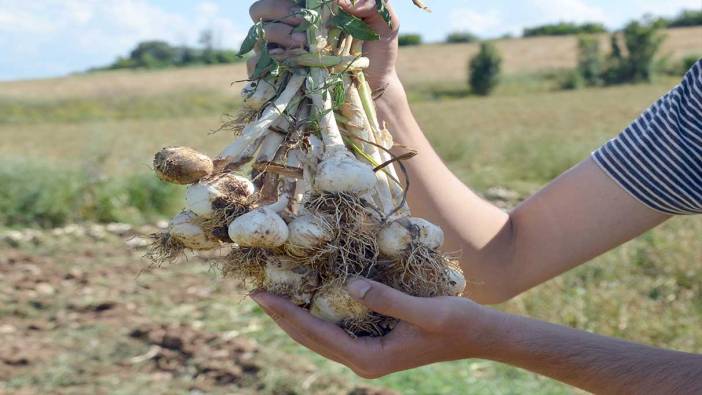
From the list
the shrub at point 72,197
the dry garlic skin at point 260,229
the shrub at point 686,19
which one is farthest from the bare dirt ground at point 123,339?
the shrub at point 686,19

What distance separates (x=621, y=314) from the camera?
3930mm

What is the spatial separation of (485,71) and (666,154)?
113 feet

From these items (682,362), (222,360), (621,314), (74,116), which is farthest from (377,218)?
(74,116)

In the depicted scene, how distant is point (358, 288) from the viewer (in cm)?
122

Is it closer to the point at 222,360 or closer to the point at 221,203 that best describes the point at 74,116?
the point at 222,360

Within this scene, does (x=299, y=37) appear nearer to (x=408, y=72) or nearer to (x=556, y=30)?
(x=408, y=72)

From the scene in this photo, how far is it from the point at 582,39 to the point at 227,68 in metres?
16.2

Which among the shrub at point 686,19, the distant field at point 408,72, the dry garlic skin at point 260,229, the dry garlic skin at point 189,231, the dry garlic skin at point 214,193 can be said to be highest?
the shrub at point 686,19

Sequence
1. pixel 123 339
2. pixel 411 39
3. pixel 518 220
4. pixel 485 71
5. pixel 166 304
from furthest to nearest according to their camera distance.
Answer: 1. pixel 411 39
2. pixel 485 71
3. pixel 166 304
4. pixel 123 339
5. pixel 518 220

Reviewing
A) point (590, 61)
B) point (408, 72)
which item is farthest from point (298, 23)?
point (590, 61)

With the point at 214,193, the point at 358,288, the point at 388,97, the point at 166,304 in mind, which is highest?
the point at 388,97

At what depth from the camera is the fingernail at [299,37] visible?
4.40ft

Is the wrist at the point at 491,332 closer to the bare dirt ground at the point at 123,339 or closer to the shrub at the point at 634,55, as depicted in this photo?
the bare dirt ground at the point at 123,339

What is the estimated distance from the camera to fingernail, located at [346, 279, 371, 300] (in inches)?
48.0
